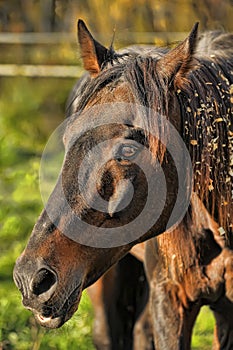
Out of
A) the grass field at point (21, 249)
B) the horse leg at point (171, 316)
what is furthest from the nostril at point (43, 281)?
the horse leg at point (171, 316)

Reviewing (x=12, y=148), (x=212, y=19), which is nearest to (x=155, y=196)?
(x=12, y=148)

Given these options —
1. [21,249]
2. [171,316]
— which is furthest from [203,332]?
[171,316]

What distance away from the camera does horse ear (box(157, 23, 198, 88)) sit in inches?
142

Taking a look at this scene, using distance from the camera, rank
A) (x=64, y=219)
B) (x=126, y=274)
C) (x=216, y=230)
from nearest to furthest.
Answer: (x=64, y=219)
(x=216, y=230)
(x=126, y=274)

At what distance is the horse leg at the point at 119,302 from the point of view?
5547mm

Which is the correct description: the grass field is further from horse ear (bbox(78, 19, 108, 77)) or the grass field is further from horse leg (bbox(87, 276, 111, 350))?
horse ear (bbox(78, 19, 108, 77))

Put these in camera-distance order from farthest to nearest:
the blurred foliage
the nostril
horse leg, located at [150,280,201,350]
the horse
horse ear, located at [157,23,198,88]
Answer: the blurred foliage < horse leg, located at [150,280,201,350] < horse ear, located at [157,23,198,88] < the horse < the nostril

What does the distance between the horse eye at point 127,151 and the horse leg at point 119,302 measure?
1.99 metres

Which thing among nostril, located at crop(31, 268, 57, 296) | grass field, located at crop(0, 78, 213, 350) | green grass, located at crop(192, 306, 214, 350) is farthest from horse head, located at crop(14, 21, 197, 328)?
green grass, located at crop(192, 306, 214, 350)

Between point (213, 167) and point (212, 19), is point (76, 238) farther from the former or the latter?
point (212, 19)

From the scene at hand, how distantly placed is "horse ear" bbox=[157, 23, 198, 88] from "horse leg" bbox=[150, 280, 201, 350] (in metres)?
1.28

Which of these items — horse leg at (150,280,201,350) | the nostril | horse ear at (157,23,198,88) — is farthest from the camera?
horse leg at (150,280,201,350)

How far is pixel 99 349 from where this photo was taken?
18.6 ft

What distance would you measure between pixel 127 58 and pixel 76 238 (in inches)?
32.6
